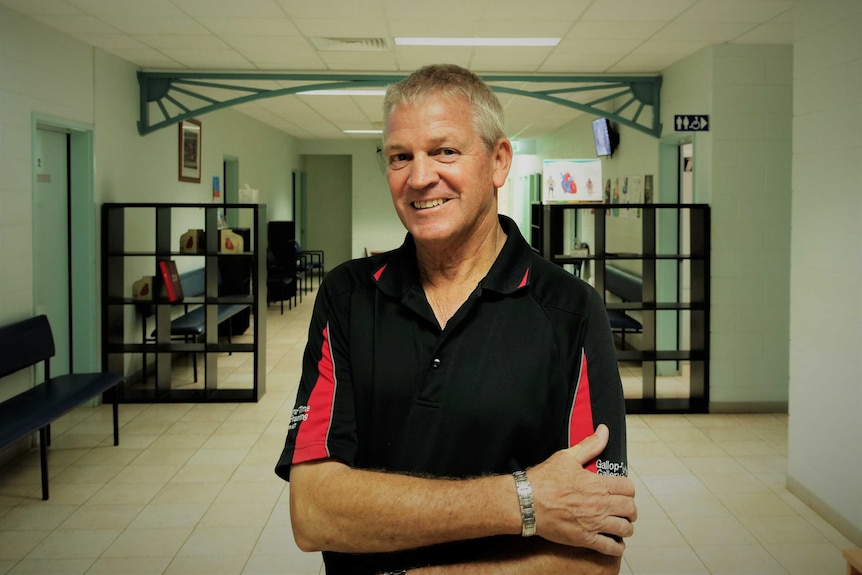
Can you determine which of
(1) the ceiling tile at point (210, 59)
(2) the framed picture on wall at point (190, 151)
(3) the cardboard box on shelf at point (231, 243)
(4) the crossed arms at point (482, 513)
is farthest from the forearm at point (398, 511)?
(2) the framed picture on wall at point (190, 151)

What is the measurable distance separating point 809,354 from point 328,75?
4609mm

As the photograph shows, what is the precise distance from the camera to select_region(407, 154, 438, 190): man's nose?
125cm

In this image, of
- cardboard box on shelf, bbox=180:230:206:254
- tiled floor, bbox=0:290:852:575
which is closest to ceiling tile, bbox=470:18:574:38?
cardboard box on shelf, bbox=180:230:206:254

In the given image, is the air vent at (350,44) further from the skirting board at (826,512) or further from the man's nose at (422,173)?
the man's nose at (422,173)

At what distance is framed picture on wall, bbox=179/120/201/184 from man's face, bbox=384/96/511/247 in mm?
7015

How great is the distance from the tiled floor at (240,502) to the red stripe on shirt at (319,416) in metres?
2.28

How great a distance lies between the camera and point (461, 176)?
1.27 m

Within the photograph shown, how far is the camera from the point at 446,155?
1270 millimetres

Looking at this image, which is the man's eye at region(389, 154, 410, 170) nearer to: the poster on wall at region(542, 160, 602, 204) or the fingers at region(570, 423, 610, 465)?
the fingers at region(570, 423, 610, 465)

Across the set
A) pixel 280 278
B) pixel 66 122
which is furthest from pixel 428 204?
pixel 280 278

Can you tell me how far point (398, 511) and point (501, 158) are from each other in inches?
24.8

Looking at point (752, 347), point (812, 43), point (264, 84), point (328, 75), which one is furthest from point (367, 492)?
point (264, 84)

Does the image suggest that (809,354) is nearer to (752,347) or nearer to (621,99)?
(752,347)

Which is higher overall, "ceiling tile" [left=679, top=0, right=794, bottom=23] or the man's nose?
"ceiling tile" [left=679, top=0, right=794, bottom=23]
